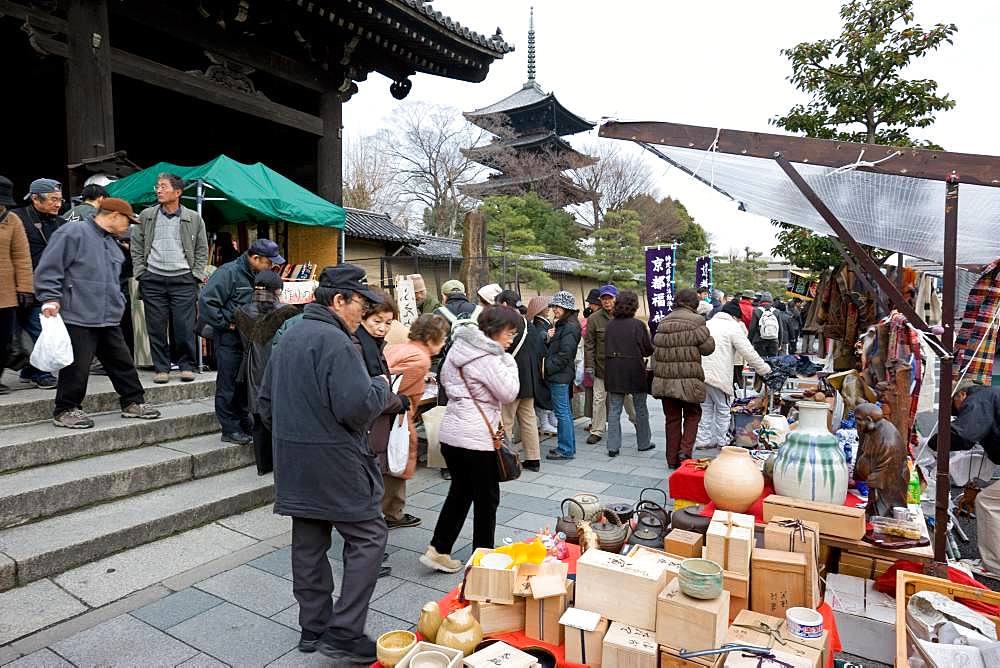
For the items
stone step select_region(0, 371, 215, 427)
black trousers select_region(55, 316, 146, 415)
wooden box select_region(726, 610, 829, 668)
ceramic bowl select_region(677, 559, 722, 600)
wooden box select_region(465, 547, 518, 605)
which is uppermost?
black trousers select_region(55, 316, 146, 415)

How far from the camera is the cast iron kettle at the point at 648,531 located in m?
2.57

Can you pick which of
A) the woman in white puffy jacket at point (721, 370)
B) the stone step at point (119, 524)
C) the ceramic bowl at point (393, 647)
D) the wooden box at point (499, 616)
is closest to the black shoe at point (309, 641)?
the ceramic bowl at point (393, 647)

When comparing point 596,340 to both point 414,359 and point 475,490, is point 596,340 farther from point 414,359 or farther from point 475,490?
point 475,490

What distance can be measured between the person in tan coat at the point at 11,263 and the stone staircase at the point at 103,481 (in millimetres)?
750

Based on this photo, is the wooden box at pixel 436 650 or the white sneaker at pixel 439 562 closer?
the wooden box at pixel 436 650

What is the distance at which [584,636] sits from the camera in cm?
198

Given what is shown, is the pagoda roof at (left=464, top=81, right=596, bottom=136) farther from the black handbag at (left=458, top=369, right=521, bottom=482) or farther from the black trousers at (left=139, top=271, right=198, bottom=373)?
the black handbag at (left=458, top=369, right=521, bottom=482)

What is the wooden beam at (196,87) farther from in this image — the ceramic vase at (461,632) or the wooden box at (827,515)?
the wooden box at (827,515)

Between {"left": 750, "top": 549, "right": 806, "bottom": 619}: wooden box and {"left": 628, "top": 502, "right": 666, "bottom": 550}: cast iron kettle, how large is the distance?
0.43m

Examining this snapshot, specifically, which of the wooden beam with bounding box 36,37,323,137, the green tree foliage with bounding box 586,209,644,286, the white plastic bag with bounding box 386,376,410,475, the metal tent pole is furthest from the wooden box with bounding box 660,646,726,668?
the green tree foliage with bounding box 586,209,644,286

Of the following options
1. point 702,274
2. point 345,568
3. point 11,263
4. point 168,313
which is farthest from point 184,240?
point 702,274

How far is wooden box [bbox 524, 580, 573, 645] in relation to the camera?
2.12 metres

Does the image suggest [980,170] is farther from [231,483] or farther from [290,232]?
[290,232]

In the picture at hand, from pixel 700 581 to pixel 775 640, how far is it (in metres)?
0.39
